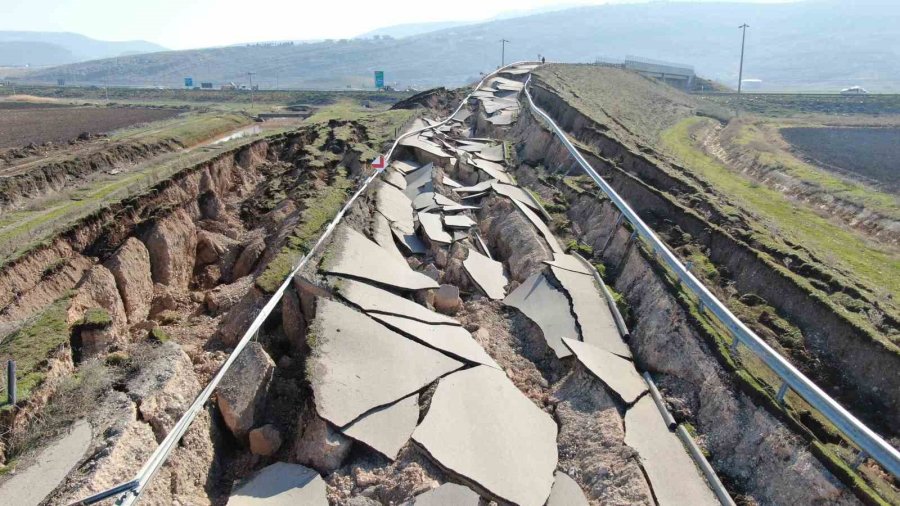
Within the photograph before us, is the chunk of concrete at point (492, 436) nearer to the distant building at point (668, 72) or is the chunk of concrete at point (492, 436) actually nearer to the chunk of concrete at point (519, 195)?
the chunk of concrete at point (519, 195)

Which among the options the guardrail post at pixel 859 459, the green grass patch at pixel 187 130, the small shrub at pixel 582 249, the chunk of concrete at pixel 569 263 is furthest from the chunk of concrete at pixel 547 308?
the green grass patch at pixel 187 130

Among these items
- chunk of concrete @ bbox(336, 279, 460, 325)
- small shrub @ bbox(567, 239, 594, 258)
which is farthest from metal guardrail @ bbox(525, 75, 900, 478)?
chunk of concrete @ bbox(336, 279, 460, 325)

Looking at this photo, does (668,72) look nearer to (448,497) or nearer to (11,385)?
(448,497)

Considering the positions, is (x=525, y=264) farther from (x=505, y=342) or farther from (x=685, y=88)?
(x=685, y=88)

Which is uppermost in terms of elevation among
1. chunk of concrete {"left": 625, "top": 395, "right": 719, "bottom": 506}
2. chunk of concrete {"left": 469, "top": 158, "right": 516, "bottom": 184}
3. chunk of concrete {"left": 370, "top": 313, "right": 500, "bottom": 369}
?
chunk of concrete {"left": 469, "top": 158, "right": 516, "bottom": 184}

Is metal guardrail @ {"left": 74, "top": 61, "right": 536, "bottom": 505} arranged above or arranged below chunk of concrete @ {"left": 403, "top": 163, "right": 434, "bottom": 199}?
below

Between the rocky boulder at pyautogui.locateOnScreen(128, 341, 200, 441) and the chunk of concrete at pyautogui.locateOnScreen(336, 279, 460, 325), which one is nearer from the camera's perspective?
the rocky boulder at pyautogui.locateOnScreen(128, 341, 200, 441)

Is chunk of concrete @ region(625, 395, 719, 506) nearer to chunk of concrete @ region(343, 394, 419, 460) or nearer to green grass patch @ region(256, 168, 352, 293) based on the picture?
chunk of concrete @ region(343, 394, 419, 460)

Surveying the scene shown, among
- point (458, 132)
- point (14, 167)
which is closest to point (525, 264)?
point (458, 132)
